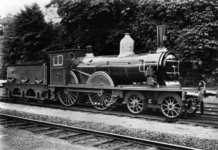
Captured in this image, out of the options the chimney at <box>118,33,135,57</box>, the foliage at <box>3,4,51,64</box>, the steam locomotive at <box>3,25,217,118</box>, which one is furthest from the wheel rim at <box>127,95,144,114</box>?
the foliage at <box>3,4,51,64</box>

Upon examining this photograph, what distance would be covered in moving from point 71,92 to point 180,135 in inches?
286

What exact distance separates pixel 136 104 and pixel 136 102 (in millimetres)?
89

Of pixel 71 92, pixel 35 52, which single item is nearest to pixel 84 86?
pixel 71 92

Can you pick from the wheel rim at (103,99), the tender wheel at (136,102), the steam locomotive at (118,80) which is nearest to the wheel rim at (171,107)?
the steam locomotive at (118,80)

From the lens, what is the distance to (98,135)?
6738 mm

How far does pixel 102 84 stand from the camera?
37.4 ft

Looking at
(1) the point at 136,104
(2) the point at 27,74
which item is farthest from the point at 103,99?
(2) the point at 27,74

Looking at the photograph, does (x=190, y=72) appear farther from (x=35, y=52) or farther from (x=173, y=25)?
(x=35, y=52)

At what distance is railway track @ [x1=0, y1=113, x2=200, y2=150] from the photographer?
5816 millimetres

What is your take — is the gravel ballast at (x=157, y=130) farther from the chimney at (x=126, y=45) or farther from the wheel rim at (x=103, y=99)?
the chimney at (x=126, y=45)

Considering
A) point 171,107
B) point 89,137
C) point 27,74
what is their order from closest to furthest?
1. point 89,137
2. point 171,107
3. point 27,74

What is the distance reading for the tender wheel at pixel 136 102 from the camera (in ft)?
33.3

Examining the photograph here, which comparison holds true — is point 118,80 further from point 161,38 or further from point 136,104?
point 161,38

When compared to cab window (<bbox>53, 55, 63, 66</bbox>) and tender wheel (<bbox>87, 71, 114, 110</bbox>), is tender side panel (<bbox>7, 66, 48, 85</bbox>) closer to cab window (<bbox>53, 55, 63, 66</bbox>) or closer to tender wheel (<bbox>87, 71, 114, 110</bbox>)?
cab window (<bbox>53, 55, 63, 66</bbox>)
